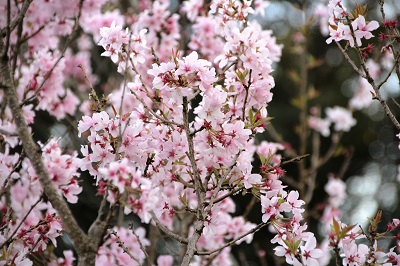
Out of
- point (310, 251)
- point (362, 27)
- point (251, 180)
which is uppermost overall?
point (362, 27)

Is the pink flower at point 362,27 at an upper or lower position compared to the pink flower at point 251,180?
upper

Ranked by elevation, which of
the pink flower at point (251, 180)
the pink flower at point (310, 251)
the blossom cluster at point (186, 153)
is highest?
the blossom cluster at point (186, 153)

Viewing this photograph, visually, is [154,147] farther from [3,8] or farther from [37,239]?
[3,8]

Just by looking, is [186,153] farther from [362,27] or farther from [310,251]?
[362,27]

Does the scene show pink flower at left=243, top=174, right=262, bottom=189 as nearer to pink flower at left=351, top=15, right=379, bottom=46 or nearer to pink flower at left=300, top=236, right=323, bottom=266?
pink flower at left=300, top=236, right=323, bottom=266

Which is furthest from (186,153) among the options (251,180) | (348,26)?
(348,26)

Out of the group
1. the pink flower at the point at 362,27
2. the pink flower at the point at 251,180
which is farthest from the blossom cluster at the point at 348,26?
the pink flower at the point at 251,180

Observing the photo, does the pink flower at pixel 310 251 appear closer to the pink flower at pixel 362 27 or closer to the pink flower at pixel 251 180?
the pink flower at pixel 251 180

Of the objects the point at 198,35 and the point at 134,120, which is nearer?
the point at 134,120

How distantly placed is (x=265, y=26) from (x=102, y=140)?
26.0 ft

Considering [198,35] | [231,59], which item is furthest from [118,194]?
[198,35]

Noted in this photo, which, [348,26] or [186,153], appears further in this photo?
[348,26]

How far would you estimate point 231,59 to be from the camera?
2277mm

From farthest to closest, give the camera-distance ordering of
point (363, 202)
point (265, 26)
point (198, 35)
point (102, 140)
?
1. point (265, 26)
2. point (363, 202)
3. point (198, 35)
4. point (102, 140)
